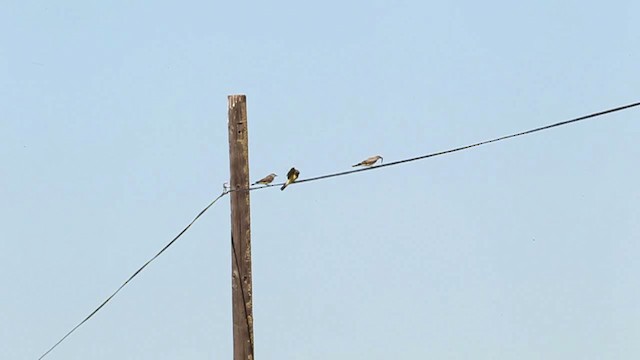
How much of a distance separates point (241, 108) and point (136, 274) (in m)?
3.42

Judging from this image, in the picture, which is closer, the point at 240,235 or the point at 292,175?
the point at 240,235

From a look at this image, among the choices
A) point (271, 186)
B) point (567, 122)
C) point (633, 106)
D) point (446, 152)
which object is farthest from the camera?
point (271, 186)

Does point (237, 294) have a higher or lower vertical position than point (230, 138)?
lower

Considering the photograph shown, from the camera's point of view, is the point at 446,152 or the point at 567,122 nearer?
the point at 567,122

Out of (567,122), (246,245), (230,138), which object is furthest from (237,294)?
(567,122)

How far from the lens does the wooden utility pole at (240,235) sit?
15.5 m

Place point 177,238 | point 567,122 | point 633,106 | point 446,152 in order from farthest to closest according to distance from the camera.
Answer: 1. point 177,238
2. point 446,152
3. point 567,122
4. point 633,106

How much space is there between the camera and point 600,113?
13.2 meters

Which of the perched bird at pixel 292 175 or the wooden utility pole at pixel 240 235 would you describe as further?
the perched bird at pixel 292 175

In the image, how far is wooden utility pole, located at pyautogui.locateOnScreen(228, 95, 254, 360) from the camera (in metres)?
15.5

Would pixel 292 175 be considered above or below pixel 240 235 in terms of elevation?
above

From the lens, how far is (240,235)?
51.3 ft

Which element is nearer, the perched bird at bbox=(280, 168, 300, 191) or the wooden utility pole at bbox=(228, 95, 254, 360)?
the wooden utility pole at bbox=(228, 95, 254, 360)

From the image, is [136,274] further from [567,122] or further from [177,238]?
[567,122]
